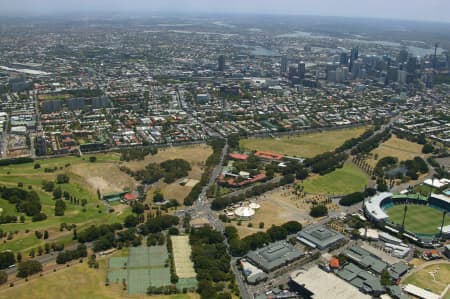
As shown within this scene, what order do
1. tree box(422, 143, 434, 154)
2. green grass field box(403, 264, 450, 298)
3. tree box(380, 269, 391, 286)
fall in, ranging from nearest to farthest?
tree box(380, 269, 391, 286) → green grass field box(403, 264, 450, 298) → tree box(422, 143, 434, 154)

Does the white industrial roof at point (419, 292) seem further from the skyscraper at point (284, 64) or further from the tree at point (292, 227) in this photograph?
the skyscraper at point (284, 64)

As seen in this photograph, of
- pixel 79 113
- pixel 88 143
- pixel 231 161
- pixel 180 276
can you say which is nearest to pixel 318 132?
pixel 231 161

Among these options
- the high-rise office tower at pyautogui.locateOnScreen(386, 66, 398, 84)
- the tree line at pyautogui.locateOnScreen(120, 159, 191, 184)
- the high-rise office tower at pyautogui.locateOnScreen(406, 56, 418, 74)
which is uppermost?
the high-rise office tower at pyautogui.locateOnScreen(406, 56, 418, 74)

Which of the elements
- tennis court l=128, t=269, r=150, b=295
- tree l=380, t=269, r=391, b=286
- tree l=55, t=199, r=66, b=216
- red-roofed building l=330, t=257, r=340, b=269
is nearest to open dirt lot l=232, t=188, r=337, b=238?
red-roofed building l=330, t=257, r=340, b=269

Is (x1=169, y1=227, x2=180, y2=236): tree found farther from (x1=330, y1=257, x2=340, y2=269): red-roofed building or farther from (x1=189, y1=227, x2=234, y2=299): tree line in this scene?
(x1=330, y1=257, x2=340, y2=269): red-roofed building

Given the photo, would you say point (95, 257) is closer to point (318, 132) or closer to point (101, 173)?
point (101, 173)

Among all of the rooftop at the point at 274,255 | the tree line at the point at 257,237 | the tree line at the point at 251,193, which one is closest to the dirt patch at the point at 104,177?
the tree line at the point at 251,193
